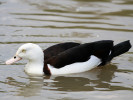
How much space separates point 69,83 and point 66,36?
314cm

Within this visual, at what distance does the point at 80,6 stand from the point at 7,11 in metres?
2.45

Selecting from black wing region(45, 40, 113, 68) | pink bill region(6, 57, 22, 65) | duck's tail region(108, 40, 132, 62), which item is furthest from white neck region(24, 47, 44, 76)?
duck's tail region(108, 40, 132, 62)

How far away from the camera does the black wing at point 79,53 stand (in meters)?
10.6

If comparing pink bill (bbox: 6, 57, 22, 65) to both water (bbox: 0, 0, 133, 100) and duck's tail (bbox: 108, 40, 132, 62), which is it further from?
duck's tail (bbox: 108, 40, 132, 62)

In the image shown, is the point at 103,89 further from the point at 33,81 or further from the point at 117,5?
the point at 117,5

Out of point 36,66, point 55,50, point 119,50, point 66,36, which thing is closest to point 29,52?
point 36,66

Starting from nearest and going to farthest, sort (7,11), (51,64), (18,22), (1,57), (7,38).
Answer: (51,64) < (1,57) < (7,38) < (18,22) < (7,11)

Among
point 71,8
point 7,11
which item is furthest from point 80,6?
point 7,11

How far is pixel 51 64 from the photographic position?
10703 mm

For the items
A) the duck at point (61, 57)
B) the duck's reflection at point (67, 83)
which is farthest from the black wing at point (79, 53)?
the duck's reflection at point (67, 83)

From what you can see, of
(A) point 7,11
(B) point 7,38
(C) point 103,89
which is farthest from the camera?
(A) point 7,11

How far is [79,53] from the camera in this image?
1077 cm

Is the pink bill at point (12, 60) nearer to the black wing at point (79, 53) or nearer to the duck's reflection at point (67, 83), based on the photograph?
the duck's reflection at point (67, 83)

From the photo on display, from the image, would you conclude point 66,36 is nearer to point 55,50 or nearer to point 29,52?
point 55,50
